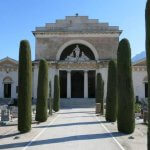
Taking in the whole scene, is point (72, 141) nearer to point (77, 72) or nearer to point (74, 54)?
point (74, 54)

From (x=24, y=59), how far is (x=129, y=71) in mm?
6518

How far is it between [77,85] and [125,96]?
41.8 m

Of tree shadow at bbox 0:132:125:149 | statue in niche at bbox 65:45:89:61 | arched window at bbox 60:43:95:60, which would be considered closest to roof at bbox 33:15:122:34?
arched window at bbox 60:43:95:60

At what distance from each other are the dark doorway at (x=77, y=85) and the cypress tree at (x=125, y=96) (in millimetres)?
40443

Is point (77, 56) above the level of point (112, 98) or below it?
above

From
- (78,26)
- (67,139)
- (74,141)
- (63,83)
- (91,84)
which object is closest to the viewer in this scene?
(74,141)

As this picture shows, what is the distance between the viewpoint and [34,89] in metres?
60.8

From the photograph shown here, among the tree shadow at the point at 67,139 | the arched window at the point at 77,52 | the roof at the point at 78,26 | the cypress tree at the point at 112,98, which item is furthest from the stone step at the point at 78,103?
the tree shadow at the point at 67,139

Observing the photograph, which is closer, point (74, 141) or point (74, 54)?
point (74, 141)

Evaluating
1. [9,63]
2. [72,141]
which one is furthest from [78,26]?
[72,141]

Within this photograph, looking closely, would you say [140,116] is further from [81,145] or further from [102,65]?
[102,65]

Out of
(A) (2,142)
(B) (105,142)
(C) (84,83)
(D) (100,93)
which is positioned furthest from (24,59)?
(C) (84,83)

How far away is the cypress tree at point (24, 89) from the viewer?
22344mm

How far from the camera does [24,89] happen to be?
890 inches
